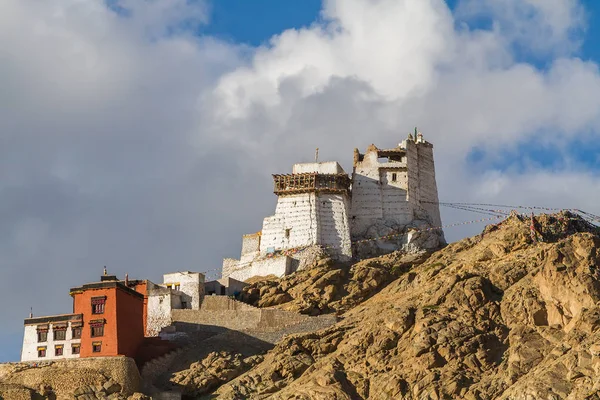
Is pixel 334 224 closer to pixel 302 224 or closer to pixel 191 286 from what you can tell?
pixel 302 224

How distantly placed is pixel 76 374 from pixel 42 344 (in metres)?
4.99

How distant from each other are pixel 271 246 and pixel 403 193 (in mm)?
13697

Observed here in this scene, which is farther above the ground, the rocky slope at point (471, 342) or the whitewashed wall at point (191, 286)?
the whitewashed wall at point (191, 286)

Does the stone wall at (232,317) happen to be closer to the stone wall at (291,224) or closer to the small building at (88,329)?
the small building at (88,329)

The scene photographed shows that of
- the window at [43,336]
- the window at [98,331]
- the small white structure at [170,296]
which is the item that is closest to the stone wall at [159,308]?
the small white structure at [170,296]

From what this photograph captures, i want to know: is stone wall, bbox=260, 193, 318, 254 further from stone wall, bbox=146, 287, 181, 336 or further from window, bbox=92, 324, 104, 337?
window, bbox=92, 324, 104, 337

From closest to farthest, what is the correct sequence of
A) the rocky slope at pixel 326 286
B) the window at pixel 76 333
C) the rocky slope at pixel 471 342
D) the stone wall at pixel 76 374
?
the rocky slope at pixel 471 342, the stone wall at pixel 76 374, the window at pixel 76 333, the rocky slope at pixel 326 286

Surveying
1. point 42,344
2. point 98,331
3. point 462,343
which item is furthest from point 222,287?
point 462,343

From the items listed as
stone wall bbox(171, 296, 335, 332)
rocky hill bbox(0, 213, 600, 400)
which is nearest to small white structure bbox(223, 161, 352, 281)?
stone wall bbox(171, 296, 335, 332)

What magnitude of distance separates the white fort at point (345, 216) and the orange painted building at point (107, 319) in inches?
753

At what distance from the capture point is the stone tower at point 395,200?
115 m

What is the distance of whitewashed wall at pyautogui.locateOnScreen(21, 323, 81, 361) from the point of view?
3652 inches

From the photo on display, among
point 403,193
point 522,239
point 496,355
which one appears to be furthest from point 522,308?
point 403,193

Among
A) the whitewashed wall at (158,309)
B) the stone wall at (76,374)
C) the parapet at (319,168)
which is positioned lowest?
the stone wall at (76,374)
